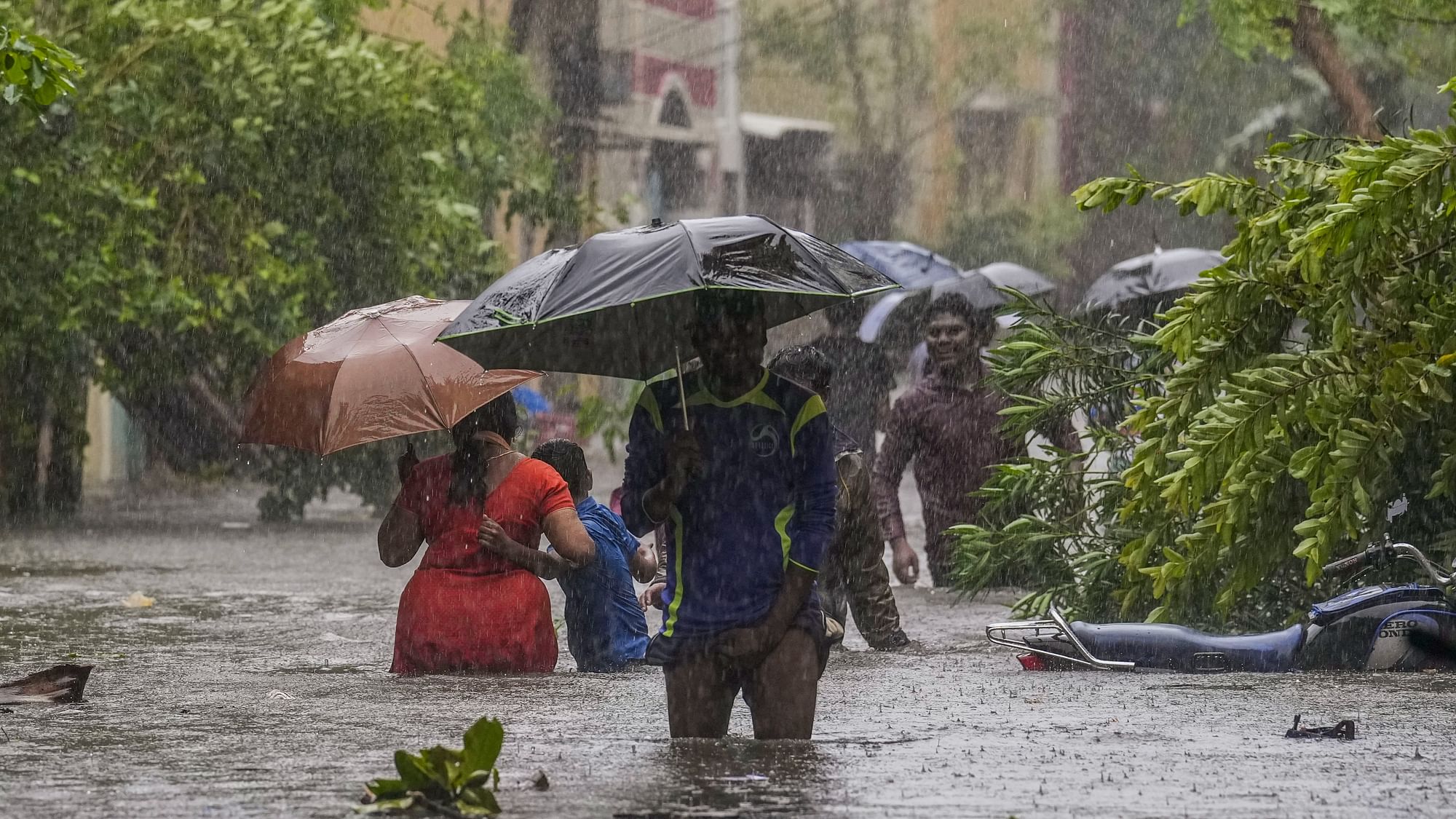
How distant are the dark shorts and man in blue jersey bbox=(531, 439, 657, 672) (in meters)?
2.73

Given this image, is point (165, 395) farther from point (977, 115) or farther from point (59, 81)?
point (977, 115)

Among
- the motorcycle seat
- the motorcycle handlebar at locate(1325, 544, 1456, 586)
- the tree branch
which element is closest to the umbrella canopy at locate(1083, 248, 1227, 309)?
the tree branch

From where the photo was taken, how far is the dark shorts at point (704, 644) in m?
6.29

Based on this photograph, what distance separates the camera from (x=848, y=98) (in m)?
50.0

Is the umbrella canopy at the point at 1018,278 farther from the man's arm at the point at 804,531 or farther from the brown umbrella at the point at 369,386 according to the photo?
the man's arm at the point at 804,531

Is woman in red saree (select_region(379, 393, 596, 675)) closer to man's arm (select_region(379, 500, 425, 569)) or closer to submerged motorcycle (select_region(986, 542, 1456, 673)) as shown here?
man's arm (select_region(379, 500, 425, 569))

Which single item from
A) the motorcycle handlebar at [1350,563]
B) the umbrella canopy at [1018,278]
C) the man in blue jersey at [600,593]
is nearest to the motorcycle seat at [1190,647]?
the motorcycle handlebar at [1350,563]

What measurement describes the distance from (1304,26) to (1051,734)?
13679mm

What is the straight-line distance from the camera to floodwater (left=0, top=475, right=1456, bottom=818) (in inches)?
237

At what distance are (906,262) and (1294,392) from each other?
422 inches

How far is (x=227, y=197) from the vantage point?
60.8ft

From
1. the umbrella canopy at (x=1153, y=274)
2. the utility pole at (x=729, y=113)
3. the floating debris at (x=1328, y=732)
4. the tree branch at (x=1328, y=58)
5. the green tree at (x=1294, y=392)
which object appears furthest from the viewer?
the utility pole at (x=729, y=113)

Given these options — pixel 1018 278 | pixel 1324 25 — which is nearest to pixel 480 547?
pixel 1018 278

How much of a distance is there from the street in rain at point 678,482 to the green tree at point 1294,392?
0.8 inches
